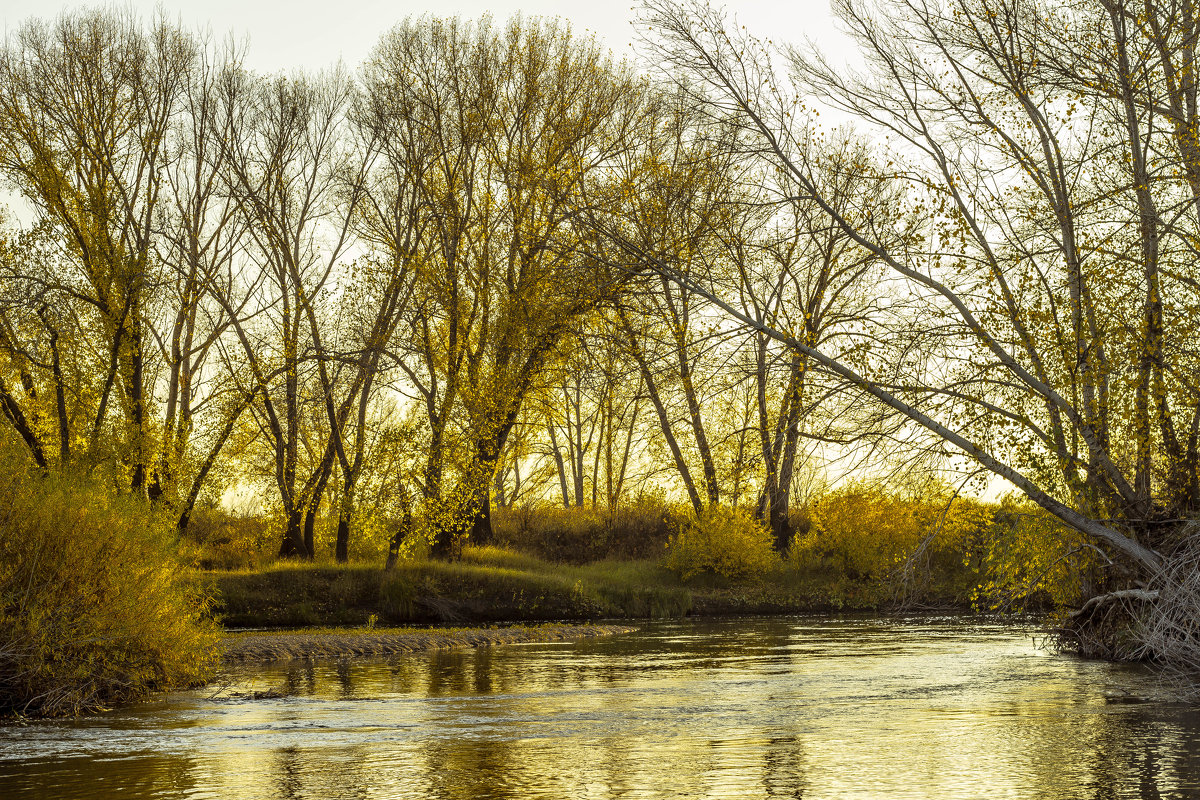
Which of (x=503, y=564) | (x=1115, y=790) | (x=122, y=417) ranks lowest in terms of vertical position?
(x=1115, y=790)

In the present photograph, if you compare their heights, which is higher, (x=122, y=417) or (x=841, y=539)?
(x=122, y=417)

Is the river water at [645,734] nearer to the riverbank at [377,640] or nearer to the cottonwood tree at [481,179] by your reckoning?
the riverbank at [377,640]

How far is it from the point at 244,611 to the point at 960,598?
812 inches

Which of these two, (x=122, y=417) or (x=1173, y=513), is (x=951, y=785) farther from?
(x=122, y=417)

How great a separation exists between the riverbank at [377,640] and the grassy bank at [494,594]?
280cm

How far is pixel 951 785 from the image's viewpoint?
32.2 ft

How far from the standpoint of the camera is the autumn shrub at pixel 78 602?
15266mm

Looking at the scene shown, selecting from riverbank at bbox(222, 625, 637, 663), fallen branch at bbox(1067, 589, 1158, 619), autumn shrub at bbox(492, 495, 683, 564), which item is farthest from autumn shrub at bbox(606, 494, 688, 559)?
fallen branch at bbox(1067, 589, 1158, 619)

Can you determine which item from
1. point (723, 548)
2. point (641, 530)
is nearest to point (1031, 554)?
point (723, 548)

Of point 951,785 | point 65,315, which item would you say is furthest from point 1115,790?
point 65,315

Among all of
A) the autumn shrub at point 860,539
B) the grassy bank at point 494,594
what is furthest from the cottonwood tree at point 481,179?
the autumn shrub at point 860,539

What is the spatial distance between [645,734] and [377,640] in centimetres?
1327

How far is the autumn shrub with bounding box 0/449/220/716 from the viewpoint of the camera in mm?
15266

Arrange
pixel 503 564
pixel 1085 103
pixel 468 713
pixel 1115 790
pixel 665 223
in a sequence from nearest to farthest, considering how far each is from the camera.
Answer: pixel 1115 790 → pixel 468 713 → pixel 1085 103 → pixel 665 223 → pixel 503 564
